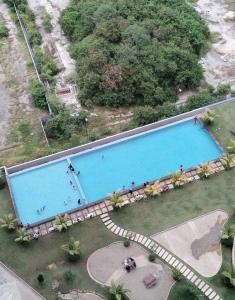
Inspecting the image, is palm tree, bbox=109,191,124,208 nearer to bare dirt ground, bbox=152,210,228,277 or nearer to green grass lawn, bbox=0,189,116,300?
green grass lawn, bbox=0,189,116,300

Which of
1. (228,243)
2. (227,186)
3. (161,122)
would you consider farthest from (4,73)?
(228,243)

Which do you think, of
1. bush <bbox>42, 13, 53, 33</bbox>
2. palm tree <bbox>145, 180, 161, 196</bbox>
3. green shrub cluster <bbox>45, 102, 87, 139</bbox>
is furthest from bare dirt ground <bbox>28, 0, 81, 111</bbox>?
palm tree <bbox>145, 180, 161, 196</bbox>

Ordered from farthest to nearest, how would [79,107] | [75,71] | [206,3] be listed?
[206,3] → [75,71] → [79,107]

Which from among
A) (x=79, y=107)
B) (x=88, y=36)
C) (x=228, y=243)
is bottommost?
(x=228, y=243)

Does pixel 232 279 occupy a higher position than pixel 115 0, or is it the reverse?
pixel 115 0

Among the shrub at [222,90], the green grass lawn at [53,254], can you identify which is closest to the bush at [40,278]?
the green grass lawn at [53,254]

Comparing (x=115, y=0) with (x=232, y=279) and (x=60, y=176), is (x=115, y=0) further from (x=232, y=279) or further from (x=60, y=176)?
(x=232, y=279)

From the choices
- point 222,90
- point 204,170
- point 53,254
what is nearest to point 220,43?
point 222,90
